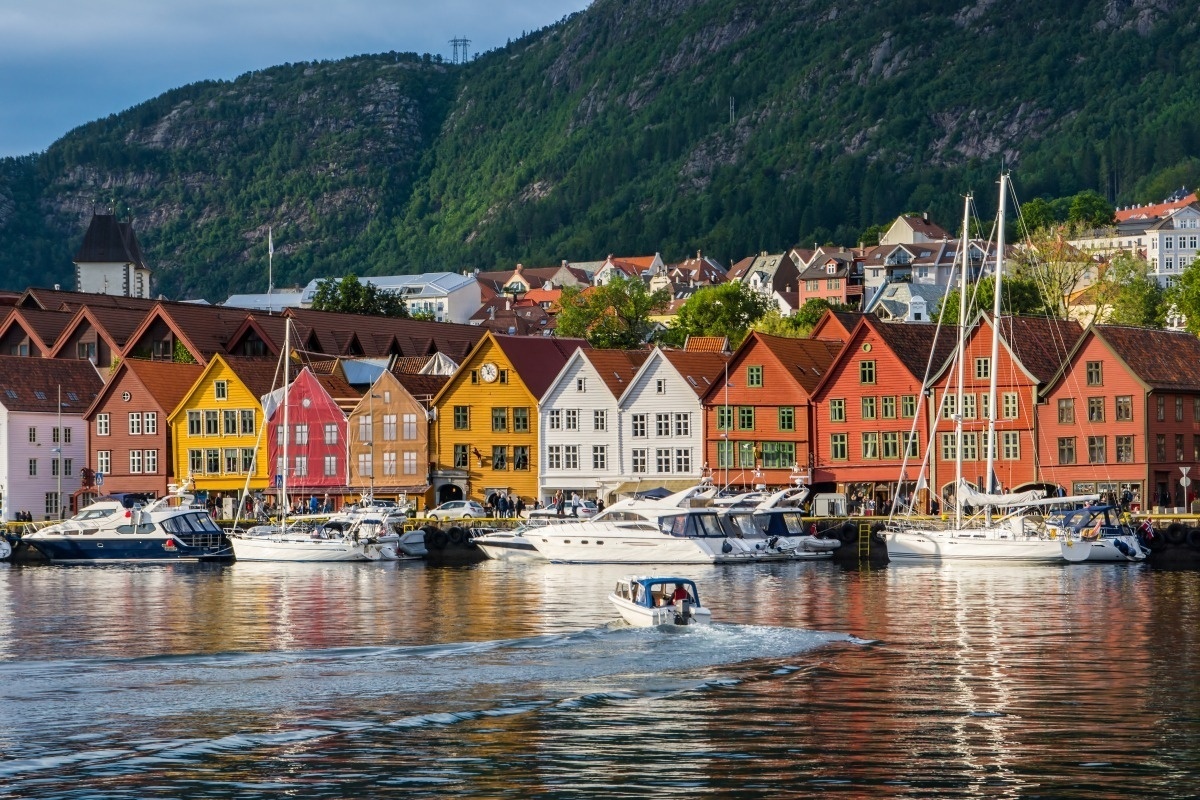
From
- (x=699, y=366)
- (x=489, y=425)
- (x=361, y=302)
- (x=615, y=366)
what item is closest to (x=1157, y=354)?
(x=699, y=366)

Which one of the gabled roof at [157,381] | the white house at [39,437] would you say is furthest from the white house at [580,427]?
the white house at [39,437]

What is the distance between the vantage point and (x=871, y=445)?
377 ft

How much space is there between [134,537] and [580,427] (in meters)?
31.7

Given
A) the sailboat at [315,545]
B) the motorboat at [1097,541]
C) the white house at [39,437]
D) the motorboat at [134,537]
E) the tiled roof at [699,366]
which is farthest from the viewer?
the white house at [39,437]

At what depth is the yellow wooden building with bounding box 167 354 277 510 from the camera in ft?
432

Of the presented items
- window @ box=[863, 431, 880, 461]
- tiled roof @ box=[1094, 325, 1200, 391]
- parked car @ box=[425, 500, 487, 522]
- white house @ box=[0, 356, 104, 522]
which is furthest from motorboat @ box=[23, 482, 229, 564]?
tiled roof @ box=[1094, 325, 1200, 391]

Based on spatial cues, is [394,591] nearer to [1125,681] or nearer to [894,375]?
[1125,681]

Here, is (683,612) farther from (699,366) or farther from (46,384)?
(46,384)

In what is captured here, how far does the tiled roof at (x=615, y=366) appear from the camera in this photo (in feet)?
403

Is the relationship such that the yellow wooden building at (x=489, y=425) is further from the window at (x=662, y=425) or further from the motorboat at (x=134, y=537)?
the motorboat at (x=134, y=537)

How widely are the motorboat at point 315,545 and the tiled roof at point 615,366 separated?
84.2 ft

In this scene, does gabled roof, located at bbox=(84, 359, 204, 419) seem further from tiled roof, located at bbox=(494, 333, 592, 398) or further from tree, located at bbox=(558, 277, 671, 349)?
tree, located at bbox=(558, 277, 671, 349)

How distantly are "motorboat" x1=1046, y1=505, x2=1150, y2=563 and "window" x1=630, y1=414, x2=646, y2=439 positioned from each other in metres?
36.4

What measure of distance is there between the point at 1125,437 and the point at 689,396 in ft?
89.4
